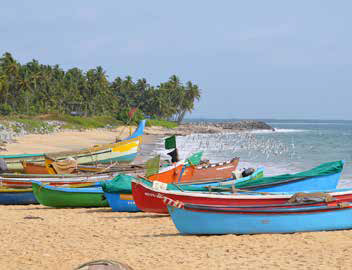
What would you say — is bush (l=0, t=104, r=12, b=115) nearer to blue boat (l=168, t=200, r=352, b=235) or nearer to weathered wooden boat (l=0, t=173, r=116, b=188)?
weathered wooden boat (l=0, t=173, r=116, b=188)

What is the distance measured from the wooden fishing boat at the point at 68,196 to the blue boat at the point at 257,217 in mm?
4932

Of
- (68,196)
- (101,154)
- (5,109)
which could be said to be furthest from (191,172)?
(5,109)

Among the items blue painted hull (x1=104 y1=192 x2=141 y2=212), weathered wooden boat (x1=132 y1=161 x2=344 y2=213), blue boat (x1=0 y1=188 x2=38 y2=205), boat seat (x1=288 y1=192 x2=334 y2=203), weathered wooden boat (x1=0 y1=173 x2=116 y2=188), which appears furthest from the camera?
weathered wooden boat (x1=0 y1=173 x2=116 y2=188)

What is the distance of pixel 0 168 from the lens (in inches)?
793

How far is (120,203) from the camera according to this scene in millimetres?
14883

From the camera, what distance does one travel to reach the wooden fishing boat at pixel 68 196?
1550 cm

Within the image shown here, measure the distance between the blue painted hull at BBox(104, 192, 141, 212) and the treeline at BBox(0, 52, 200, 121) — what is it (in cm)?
5942

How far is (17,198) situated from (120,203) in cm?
407

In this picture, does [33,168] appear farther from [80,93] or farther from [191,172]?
[80,93]

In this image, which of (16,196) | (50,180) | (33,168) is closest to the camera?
(16,196)

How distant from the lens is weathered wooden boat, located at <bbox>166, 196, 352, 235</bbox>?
11102mm

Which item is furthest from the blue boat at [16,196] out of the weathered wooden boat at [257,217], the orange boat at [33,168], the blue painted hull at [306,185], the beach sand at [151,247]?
the blue painted hull at [306,185]

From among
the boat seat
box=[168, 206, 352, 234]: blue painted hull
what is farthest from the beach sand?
the boat seat

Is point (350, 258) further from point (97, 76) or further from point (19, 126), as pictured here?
point (97, 76)
